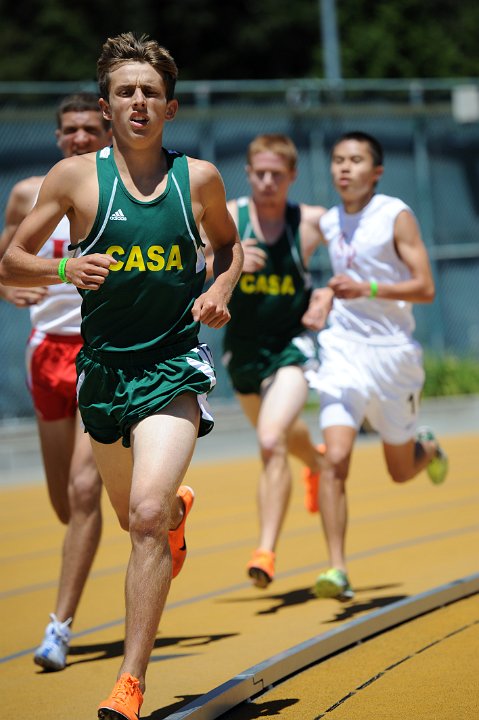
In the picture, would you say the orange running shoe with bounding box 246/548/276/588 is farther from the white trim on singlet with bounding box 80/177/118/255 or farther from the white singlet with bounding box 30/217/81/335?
the white trim on singlet with bounding box 80/177/118/255

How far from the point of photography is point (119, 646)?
6641 millimetres

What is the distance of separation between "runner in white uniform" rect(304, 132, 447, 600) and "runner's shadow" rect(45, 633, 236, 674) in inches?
43.9

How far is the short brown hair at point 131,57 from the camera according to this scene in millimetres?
5223

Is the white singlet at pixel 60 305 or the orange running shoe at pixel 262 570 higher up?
the white singlet at pixel 60 305

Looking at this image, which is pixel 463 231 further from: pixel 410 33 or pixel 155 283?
pixel 155 283

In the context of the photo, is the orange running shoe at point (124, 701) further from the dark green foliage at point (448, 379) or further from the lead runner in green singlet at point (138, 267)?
the dark green foliage at point (448, 379)

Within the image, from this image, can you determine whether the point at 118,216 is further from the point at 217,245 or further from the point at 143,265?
the point at 217,245

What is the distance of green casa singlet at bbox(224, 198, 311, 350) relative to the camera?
8398 mm

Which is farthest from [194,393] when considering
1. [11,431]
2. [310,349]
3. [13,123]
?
[13,123]

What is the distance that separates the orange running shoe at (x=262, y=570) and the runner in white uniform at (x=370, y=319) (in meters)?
0.38

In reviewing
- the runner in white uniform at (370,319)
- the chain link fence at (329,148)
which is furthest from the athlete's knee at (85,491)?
the chain link fence at (329,148)

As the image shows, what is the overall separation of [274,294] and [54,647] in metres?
2.98

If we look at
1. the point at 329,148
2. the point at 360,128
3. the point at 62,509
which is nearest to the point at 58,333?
the point at 62,509

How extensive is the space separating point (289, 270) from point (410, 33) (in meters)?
27.0
